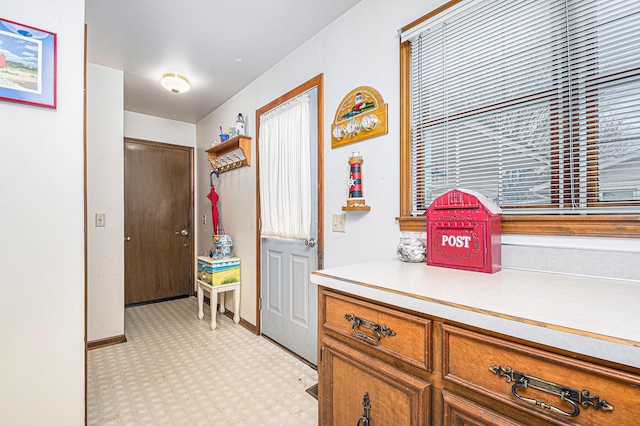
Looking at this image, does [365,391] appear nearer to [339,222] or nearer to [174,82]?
[339,222]

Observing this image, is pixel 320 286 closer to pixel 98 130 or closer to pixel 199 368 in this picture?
pixel 199 368

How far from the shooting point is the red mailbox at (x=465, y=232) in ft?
3.64

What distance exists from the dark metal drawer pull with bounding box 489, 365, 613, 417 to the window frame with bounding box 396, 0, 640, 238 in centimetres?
67

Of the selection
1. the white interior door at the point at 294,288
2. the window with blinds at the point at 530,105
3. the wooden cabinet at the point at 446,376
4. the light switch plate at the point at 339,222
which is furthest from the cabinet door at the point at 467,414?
the white interior door at the point at 294,288

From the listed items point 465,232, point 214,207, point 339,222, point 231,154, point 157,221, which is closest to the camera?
point 465,232

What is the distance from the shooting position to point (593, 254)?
100cm

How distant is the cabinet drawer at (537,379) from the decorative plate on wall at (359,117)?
48.8 inches

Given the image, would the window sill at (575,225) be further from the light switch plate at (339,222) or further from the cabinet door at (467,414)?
the light switch plate at (339,222)

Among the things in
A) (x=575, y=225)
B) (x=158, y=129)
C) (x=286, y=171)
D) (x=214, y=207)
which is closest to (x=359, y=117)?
(x=286, y=171)

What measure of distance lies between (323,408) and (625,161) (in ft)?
4.40

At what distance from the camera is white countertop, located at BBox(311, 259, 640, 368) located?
55 cm

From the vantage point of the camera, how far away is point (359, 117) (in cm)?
182

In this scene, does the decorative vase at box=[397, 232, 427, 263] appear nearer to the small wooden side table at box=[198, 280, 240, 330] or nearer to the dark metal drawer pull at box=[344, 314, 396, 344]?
the dark metal drawer pull at box=[344, 314, 396, 344]

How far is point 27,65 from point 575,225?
233 cm
